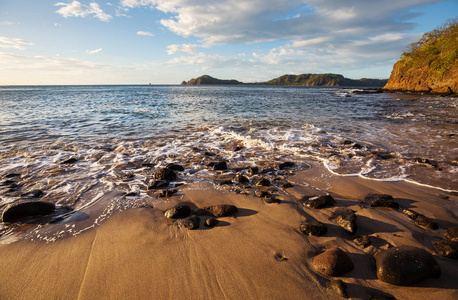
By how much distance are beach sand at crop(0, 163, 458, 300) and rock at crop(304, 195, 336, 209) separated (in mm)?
113

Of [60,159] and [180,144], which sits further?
[180,144]

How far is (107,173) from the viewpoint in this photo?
216 inches

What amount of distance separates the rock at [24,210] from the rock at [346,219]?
522 cm

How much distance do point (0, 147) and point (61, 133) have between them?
2.50m

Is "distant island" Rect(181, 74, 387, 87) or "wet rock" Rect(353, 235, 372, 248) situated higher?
"distant island" Rect(181, 74, 387, 87)

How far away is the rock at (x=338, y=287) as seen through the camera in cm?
214

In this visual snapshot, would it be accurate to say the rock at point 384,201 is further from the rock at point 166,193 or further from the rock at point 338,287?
the rock at point 166,193

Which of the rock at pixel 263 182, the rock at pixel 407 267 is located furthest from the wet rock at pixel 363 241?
the rock at pixel 263 182

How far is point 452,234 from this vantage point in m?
2.90

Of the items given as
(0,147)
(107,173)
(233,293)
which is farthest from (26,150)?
(233,293)

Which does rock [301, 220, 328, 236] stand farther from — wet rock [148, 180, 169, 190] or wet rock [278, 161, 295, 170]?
wet rock [148, 180, 169, 190]

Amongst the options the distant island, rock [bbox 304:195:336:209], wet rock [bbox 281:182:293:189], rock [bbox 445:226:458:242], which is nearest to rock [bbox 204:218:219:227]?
rock [bbox 304:195:336:209]

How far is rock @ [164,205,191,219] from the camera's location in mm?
3588

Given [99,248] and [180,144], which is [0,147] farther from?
[99,248]
